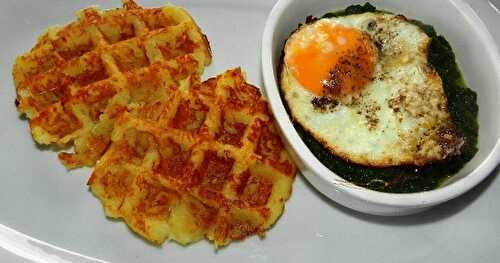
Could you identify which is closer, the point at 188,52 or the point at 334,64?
the point at 334,64

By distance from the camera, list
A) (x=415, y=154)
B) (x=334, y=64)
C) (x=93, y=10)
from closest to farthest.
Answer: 1. (x=415, y=154)
2. (x=334, y=64)
3. (x=93, y=10)

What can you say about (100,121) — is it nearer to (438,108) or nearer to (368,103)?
(368,103)

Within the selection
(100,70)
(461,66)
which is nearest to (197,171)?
(100,70)

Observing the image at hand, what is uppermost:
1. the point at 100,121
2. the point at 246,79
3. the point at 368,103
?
the point at 368,103

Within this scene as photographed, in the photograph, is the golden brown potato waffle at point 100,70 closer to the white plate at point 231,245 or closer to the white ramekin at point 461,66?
the white plate at point 231,245

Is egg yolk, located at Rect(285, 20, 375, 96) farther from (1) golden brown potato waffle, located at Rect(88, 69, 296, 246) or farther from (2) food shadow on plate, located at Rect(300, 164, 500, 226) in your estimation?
(2) food shadow on plate, located at Rect(300, 164, 500, 226)

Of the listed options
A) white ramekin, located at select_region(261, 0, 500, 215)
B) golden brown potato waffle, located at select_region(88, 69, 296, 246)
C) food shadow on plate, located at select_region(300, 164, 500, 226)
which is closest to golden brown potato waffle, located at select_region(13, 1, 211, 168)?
golden brown potato waffle, located at select_region(88, 69, 296, 246)

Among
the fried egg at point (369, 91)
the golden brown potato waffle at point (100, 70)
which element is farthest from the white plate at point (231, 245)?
the fried egg at point (369, 91)

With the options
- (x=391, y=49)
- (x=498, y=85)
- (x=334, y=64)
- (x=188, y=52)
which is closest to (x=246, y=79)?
(x=188, y=52)
